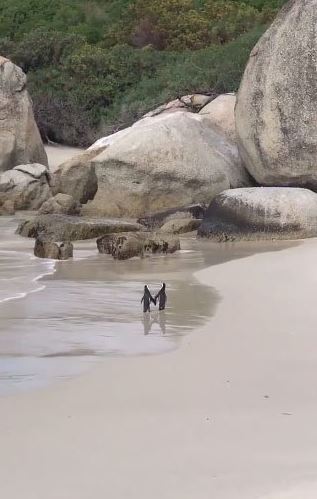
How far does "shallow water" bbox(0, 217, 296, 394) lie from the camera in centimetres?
510

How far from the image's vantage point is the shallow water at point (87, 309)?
510cm

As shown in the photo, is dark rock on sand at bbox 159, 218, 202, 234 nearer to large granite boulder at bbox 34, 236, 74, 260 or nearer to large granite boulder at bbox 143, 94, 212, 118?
large granite boulder at bbox 34, 236, 74, 260

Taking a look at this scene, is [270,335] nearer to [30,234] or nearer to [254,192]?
[254,192]

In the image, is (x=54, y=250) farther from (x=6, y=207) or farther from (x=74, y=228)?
(x=6, y=207)

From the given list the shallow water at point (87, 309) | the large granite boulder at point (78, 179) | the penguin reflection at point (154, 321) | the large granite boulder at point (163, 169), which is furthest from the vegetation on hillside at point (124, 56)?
the penguin reflection at point (154, 321)

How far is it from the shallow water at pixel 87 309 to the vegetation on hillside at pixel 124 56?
35.1 ft

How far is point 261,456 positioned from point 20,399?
1325 millimetres

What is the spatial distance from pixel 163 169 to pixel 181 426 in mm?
9887

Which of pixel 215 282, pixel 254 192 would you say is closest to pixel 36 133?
pixel 254 192

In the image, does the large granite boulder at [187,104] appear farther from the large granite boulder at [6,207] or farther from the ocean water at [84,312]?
the ocean water at [84,312]

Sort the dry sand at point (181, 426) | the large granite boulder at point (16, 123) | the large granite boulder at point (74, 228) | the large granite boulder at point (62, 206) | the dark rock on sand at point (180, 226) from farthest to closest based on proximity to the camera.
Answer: the large granite boulder at point (16, 123), the large granite boulder at point (62, 206), the dark rock on sand at point (180, 226), the large granite boulder at point (74, 228), the dry sand at point (181, 426)

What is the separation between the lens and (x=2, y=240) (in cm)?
1207

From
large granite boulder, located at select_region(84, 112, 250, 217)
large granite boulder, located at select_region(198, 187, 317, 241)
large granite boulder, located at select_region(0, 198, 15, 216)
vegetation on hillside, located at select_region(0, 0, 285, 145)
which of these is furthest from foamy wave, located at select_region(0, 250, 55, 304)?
vegetation on hillside, located at select_region(0, 0, 285, 145)

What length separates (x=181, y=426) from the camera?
147 inches
